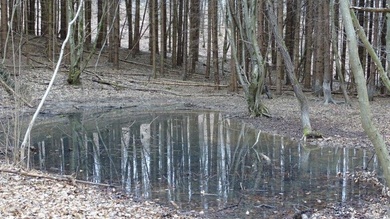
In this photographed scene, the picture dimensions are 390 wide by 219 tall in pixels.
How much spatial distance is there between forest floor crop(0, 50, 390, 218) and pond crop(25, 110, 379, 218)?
621 millimetres

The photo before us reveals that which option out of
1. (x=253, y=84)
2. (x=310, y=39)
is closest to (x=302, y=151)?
(x=253, y=84)

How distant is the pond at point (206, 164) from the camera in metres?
7.85

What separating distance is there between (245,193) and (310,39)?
15922 millimetres

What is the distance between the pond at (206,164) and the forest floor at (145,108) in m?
A: 0.62

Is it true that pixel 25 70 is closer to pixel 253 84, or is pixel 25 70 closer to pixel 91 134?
pixel 91 134

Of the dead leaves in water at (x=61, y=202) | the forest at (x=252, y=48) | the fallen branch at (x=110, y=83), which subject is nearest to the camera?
the dead leaves in water at (x=61, y=202)

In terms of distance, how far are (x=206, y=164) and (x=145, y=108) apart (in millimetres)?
9897

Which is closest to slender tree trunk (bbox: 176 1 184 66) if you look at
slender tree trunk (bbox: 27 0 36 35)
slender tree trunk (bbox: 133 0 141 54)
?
slender tree trunk (bbox: 133 0 141 54)

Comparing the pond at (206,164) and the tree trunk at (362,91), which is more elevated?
the tree trunk at (362,91)

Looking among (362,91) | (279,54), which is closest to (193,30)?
(279,54)

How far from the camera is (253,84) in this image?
55.9 feet

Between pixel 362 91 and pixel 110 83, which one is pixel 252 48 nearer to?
pixel 110 83

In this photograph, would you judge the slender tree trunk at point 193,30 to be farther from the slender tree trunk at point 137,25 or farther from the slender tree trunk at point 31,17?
the slender tree trunk at point 31,17

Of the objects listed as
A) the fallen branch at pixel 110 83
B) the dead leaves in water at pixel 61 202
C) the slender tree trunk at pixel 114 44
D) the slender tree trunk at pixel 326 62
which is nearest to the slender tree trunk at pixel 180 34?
the slender tree trunk at pixel 114 44
